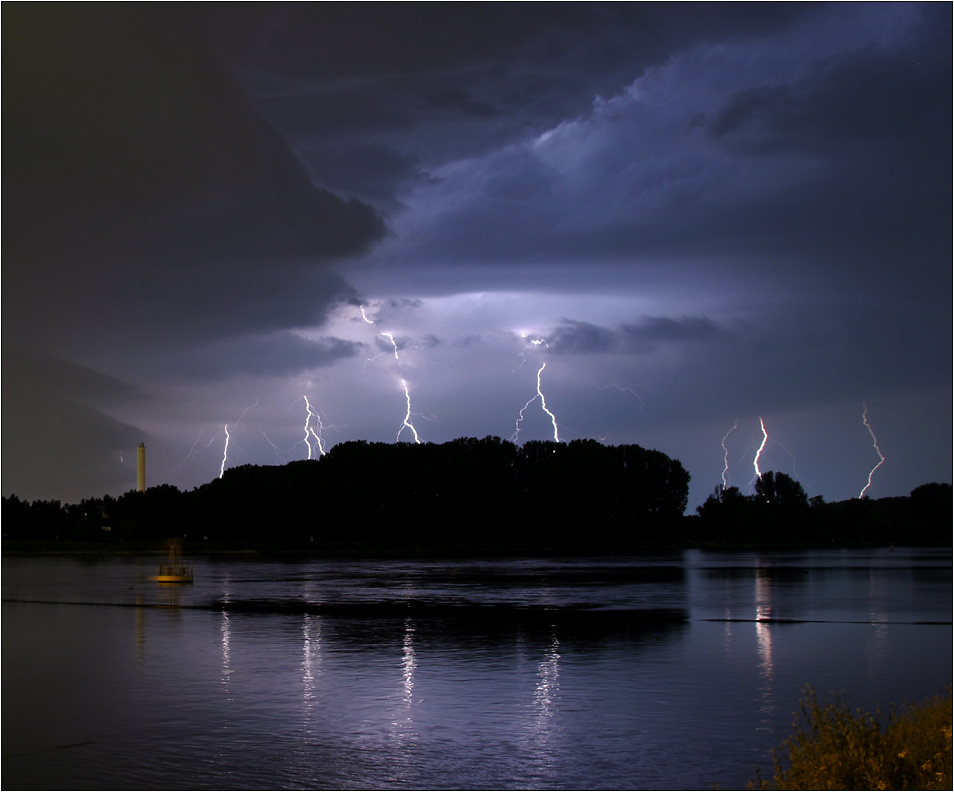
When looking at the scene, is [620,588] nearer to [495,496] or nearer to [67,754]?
[67,754]

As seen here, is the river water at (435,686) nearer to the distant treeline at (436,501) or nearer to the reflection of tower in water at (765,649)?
the reflection of tower in water at (765,649)

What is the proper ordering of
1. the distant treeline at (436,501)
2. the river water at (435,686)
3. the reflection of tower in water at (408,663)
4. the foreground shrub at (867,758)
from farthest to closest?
1. the distant treeline at (436,501)
2. the reflection of tower in water at (408,663)
3. the river water at (435,686)
4. the foreground shrub at (867,758)

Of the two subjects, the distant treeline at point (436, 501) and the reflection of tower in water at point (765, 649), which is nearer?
the reflection of tower in water at point (765, 649)

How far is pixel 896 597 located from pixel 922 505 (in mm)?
160897

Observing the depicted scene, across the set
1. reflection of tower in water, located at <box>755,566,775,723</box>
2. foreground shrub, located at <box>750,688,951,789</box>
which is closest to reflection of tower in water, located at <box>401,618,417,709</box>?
reflection of tower in water, located at <box>755,566,775,723</box>

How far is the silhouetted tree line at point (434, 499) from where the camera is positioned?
473 feet

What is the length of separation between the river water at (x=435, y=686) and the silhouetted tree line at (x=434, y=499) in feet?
335

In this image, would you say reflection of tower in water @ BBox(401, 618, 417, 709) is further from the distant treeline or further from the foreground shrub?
the distant treeline

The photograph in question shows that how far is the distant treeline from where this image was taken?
144 metres

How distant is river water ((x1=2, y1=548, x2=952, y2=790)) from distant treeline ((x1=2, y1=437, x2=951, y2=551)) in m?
102

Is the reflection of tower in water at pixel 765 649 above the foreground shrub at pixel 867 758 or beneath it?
beneath

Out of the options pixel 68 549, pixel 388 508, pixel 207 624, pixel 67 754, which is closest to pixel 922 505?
pixel 388 508

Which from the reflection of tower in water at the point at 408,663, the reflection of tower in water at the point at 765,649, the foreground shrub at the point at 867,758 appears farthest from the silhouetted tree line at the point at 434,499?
the foreground shrub at the point at 867,758

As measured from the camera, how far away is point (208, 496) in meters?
145
